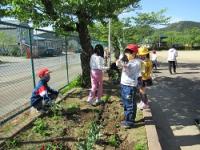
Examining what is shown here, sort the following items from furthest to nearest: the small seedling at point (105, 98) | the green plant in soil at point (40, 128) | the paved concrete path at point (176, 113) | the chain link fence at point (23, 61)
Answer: the small seedling at point (105, 98)
the chain link fence at point (23, 61)
the paved concrete path at point (176, 113)
the green plant in soil at point (40, 128)

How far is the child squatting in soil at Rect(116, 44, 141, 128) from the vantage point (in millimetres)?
7336

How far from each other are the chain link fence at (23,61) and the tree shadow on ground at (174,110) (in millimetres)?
3153

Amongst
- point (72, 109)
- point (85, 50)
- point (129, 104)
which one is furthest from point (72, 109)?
point (85, 50)

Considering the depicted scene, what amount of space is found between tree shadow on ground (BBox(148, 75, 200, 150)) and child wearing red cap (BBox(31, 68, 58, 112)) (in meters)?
2.42

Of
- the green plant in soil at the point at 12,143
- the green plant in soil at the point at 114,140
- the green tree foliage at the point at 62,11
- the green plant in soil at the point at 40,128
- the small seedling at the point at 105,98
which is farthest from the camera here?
the green tree foliage at the point at 62,11

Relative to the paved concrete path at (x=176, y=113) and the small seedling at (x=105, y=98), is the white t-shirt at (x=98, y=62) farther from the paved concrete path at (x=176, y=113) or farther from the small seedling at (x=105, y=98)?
the paved concrete path at (x=176, y=113)

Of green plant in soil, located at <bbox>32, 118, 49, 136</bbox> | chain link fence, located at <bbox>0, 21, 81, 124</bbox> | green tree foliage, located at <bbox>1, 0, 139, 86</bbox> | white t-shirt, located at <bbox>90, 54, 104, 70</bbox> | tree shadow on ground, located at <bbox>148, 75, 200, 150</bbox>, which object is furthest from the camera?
green tree foliage, located at <bbox>1, 0, 139, 86</bbox>

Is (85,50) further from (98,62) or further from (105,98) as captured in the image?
(98,62)

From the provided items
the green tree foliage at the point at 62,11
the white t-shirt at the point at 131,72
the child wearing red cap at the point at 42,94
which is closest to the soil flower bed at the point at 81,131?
the child wearing red cap at the point at 42,94

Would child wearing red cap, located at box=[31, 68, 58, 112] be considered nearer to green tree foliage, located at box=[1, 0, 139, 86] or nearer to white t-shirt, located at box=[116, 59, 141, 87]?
white t-shirt, located at box=[116, 59, 141, 87]

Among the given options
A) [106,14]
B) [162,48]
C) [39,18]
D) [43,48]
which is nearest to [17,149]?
[43,48]

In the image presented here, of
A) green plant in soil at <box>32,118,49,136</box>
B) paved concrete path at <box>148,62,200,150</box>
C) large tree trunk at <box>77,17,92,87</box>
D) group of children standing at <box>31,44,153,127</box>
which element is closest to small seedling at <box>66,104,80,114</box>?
group of children standing at <box>31,44,153,127</box>

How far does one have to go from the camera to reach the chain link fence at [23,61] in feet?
25.0

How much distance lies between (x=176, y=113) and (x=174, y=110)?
0.39m
